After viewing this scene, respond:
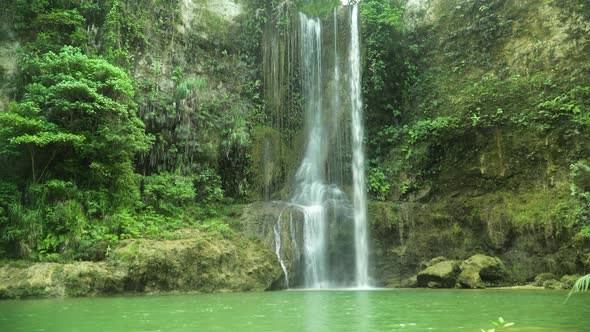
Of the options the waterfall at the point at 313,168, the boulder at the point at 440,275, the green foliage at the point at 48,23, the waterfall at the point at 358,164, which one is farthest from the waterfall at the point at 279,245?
the green foliage at the point at 48,23

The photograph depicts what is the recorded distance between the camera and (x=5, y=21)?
55.9 feet

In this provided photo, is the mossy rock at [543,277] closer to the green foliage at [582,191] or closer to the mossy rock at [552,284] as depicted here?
the mossy rock at [552,284]

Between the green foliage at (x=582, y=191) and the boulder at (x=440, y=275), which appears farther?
the boulder at (x=440, y=275)

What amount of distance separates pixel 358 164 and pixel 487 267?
738 cm

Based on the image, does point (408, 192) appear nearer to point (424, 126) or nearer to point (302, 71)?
point (424, 126)

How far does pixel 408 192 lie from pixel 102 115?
433 inches

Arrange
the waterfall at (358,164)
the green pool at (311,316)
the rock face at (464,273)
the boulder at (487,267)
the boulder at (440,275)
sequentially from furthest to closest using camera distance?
the waterfall at (358,164)
the boulder at (487,267)
the boulder at (440,275)
the rock face at (464,273)
the green pool at (311,316)

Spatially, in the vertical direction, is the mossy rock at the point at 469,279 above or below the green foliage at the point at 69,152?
below

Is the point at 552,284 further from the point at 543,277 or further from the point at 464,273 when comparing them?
the point at 464,273

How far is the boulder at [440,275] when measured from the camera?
13.4 m

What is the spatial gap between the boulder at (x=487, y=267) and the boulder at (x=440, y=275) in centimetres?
34

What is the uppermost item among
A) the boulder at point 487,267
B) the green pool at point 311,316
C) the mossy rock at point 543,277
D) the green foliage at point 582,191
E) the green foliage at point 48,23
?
the green foliage at point 48,23

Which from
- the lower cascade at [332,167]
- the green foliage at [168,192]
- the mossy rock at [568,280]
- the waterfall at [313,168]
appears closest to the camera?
the mossy rock at [568,280]

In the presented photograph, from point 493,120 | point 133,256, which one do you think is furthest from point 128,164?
point 493,120
